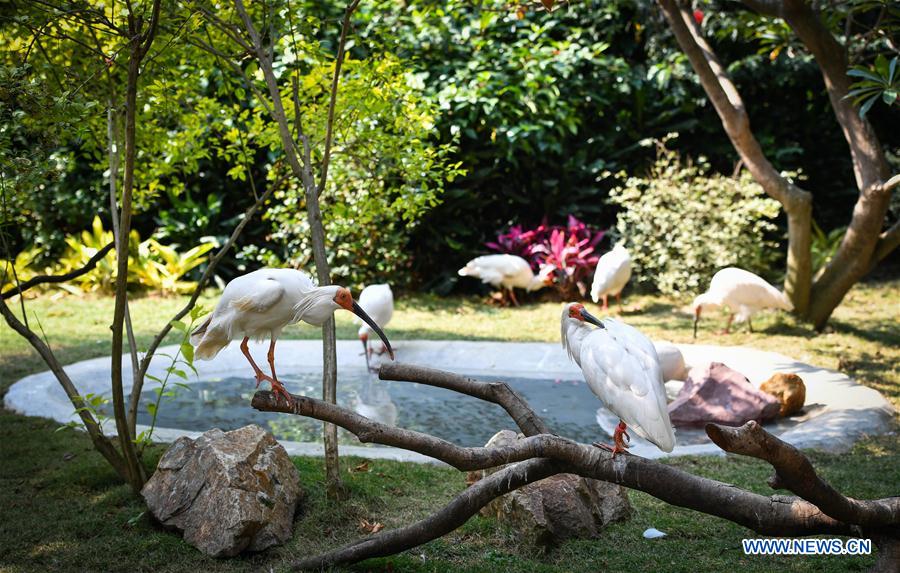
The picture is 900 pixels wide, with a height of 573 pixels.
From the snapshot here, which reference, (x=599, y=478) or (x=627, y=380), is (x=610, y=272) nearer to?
(x=627, y=380)

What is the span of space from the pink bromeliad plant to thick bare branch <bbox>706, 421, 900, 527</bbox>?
25.6ft

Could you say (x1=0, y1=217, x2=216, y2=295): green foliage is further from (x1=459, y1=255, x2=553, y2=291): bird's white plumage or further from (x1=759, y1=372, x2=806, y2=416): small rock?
(x1=759, y1=372, x2=806, y2=416): small rock

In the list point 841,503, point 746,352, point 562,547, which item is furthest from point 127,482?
point 746,352

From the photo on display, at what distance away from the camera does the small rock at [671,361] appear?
6863 mm

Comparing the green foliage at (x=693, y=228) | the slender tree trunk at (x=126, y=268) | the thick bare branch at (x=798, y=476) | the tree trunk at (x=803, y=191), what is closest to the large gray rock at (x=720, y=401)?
the tree trunk at (x=803, y=191)

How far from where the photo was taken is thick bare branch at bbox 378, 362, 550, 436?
A: 3537mm

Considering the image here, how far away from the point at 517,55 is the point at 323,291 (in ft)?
27.7

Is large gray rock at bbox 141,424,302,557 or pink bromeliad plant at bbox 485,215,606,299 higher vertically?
pink bromeliad plant at bbox 485,215,606,299

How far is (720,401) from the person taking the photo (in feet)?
20.0

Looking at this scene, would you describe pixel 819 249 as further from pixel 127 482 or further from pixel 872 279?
pixel 127 482

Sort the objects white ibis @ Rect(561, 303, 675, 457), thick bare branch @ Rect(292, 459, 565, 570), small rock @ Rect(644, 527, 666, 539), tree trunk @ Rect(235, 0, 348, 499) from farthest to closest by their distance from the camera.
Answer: tree trunk @ Rect(235, 0, 348, 499) → small rock @ Rect(644, 527, 666, 539) → white ibis @ Rect(561, 303, 675, 457) → thick bare branch @ Rect(292, 459, 565, 570)

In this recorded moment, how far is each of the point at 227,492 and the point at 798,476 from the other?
2.45 metres

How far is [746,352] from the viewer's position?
7500 mm

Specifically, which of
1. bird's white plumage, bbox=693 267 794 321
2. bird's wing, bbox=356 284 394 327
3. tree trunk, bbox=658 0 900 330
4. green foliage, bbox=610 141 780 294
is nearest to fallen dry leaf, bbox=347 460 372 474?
bird's wing, bbox=356 284 394 327
